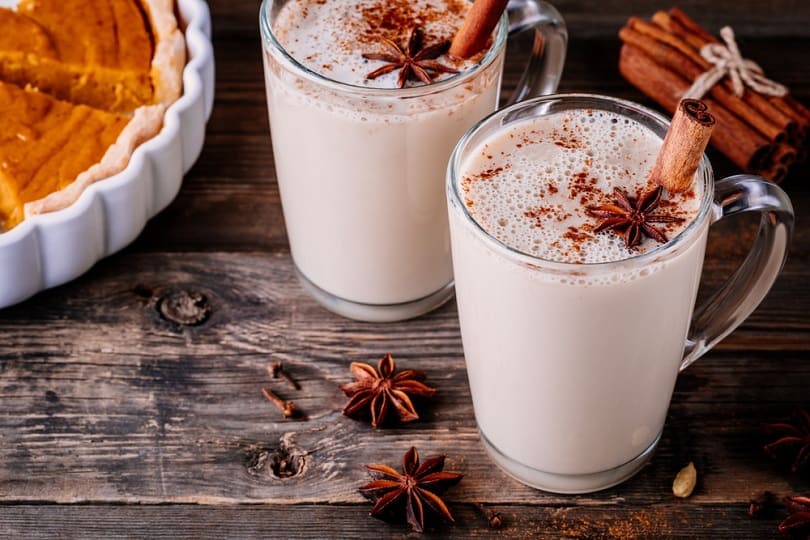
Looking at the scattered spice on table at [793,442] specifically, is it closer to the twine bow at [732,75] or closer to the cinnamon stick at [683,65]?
the cinnamon stick at [683,65]

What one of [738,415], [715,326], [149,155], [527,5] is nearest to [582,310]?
[715,326]

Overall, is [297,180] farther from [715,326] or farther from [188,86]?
[715,326]

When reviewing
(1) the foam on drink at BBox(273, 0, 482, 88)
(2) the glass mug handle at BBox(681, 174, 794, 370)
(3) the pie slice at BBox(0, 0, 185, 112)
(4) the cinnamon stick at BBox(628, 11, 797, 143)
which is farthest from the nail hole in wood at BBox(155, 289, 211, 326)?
(4) the cinnamon stick at BBox(628, 11, 797, 143)

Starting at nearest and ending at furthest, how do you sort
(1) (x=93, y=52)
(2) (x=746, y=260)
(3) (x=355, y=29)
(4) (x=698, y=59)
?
1. (2) (x=746, y=260)
2. (3) (x=355, y=29)
3. (1) (x=93, y=52)
4. (4) (x=698, y=59)

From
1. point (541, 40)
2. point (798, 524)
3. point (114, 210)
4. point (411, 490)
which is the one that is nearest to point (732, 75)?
point (541, 40)

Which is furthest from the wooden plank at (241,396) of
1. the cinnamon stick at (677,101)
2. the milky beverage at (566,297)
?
the cinnamon stick at (677,101)

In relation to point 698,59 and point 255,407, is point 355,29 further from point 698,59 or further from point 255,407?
point 698,59
